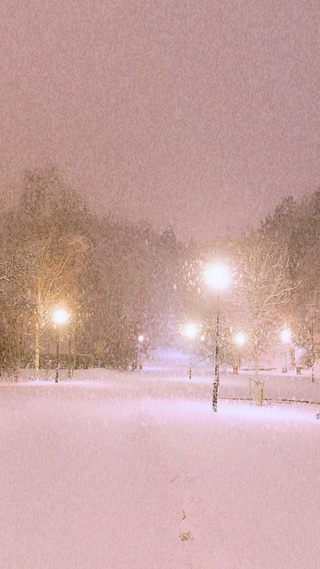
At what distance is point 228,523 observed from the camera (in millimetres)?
6984

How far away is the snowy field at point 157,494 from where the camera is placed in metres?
5.92

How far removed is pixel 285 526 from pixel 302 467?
3.91 m

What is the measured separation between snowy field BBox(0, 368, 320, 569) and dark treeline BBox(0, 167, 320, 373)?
1109 centimetres

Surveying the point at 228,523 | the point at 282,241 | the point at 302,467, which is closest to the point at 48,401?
the point at 302,467

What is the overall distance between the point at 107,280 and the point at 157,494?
52.7 meters

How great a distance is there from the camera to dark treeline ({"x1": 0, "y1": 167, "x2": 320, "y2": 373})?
103 ft

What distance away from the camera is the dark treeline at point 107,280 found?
103 feet

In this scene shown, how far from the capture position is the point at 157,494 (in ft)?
27.4

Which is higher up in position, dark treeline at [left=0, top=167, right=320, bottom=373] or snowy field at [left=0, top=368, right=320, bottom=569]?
dark treeline at [left=0, top=167, right=320, bottom=373]

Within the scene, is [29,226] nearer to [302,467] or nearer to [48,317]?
[48,317]

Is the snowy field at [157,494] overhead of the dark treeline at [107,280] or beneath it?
beneath

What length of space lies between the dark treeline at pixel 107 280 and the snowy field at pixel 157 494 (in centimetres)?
1109

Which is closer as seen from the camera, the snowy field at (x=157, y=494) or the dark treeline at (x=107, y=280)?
the snowy field at (x=157, y=494)

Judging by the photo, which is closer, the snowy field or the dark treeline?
the snowy field
